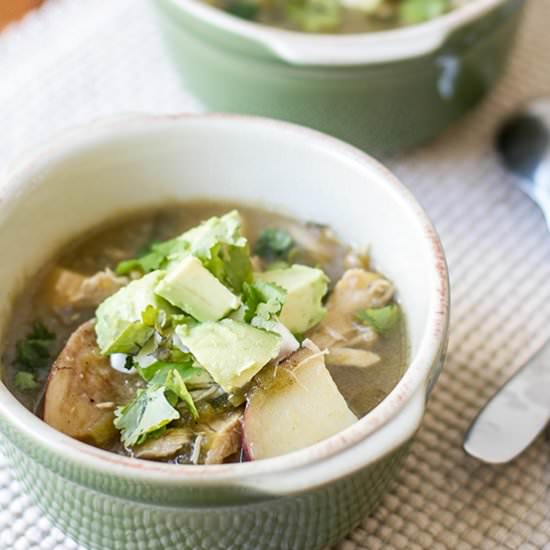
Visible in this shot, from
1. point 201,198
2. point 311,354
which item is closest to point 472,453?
point 311,354

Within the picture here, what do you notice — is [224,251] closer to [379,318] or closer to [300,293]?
[300,293]

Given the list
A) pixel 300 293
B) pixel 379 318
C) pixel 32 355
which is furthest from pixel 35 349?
pixel 379 318

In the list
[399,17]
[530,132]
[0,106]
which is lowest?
[530,132]

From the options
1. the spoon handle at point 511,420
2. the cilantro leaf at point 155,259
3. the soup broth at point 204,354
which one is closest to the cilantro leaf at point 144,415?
the soup broth at point 204,354

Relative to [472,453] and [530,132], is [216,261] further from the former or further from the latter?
[530,132]

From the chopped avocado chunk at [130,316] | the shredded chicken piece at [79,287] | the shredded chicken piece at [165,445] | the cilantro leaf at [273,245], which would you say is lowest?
the cilantro leaf at [273,245]

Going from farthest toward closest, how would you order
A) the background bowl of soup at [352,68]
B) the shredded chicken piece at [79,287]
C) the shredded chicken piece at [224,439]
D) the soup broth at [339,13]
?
the soup broth at [339,13] < the background bowl of soup at [352,68] < the shredded chicken piece at [79,287] < the shredded chicken piece at [224,439]

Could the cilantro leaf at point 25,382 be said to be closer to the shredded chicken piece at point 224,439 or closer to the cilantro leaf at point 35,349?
the cilantro leaf at point 35,349
